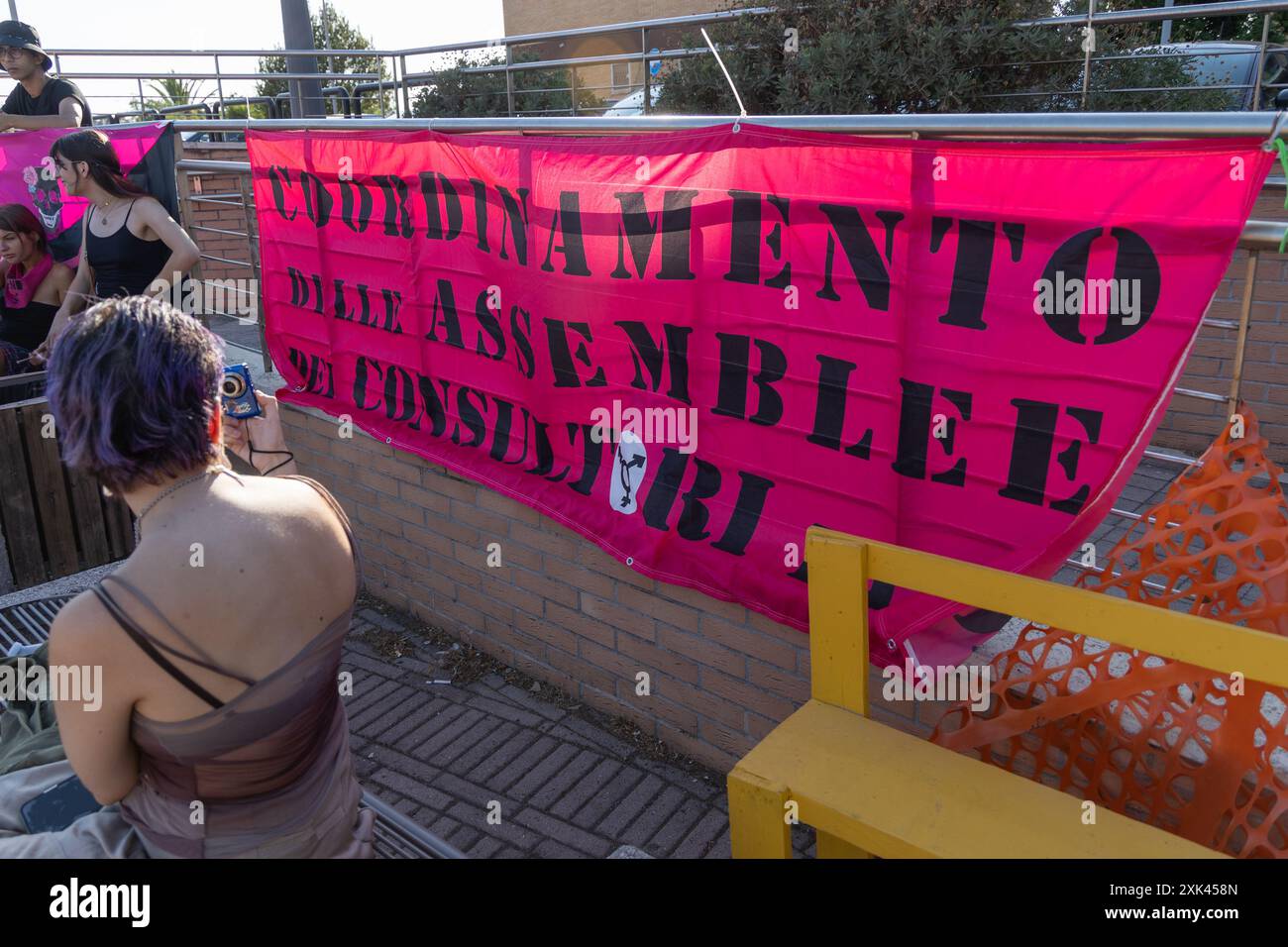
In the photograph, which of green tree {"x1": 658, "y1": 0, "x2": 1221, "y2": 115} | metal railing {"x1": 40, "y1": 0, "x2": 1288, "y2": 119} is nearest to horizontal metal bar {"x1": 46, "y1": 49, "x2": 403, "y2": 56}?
metal railing {"x1": 40, "y1": 0, "x2": 1288, "y2": 119}

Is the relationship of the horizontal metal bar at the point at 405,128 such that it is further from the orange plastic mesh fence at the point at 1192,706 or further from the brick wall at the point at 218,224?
the brick wall at the point at 218,224

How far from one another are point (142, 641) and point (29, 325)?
5.16 metres

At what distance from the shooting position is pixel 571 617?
4121 mm

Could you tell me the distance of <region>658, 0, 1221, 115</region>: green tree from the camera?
22.8ft

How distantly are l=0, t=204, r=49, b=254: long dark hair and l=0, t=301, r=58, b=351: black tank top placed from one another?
36 cm

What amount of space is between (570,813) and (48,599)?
2126 mm

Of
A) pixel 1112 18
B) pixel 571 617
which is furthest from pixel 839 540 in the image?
pixel 1112 18

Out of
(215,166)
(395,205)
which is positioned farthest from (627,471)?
(215,166)

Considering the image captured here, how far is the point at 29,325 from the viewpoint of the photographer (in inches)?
241

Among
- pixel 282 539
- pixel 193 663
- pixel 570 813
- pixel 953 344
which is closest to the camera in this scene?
pixel 193 663

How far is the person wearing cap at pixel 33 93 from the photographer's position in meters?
6.55

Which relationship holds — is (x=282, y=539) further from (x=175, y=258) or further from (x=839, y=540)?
(x=175, y=258)

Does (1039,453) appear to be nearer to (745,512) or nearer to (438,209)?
(745,512)

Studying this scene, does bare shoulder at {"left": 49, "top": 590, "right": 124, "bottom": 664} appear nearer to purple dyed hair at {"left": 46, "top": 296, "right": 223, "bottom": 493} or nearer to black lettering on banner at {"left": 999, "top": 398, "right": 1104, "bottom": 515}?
purple dyed hair at {"left": 46, "top": 296, "right": 223, "bottom": 493}
